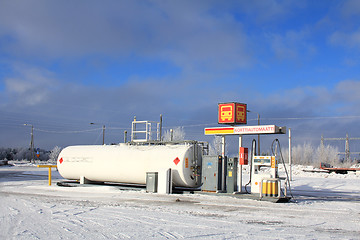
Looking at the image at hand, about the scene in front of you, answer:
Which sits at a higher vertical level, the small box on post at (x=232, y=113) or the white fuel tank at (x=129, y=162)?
the small box on post at (x=232, y=113)

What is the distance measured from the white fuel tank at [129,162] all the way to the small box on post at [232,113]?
2.26m

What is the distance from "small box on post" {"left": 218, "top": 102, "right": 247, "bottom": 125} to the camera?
20.6m

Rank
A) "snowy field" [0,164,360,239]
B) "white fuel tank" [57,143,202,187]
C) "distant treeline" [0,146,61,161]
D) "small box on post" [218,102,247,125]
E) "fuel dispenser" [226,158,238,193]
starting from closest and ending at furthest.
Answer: "snowy field" [0,164,360,239] < "fuel dispenser" [226,158,238,193] < "small box on post" [218,102,247,125] < "white fuel tank" [57,143,202,187] < "distant treeline" [0,146,61,161]

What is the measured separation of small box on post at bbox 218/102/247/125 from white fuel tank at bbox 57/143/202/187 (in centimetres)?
226

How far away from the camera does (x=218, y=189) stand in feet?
65.9

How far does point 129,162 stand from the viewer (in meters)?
22.8

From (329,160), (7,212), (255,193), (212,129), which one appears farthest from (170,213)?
(329,160)

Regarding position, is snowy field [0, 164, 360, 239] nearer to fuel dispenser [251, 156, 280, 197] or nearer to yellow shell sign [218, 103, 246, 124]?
fuel dispenser [251, 156, 280, 197]

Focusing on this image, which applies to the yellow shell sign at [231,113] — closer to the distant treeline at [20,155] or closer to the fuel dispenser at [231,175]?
the fuel dispenser at [231,175]

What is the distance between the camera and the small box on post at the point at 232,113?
2061 centimetres

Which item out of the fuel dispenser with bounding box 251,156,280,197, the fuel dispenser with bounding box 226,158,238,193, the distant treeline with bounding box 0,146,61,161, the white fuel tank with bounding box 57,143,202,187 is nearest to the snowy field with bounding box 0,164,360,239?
the fuel dispenser with bounding box 251,156,280,197

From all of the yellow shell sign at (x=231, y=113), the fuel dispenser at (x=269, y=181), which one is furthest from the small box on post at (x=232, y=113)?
the fuel dispenser at (x=269, y=181)

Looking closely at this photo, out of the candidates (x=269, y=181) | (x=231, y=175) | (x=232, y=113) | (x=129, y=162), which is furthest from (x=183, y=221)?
(x=129, y=162)

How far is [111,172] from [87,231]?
1430 centimetres
